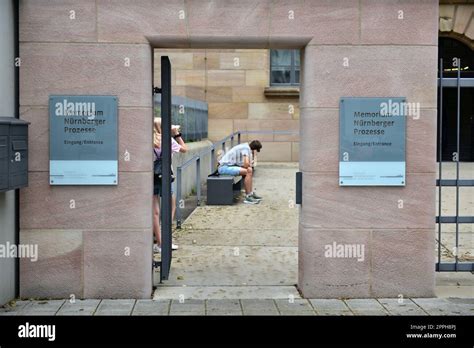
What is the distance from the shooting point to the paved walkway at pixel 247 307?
691 cm

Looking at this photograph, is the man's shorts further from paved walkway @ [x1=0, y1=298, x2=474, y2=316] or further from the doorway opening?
paved walkway @ [x1=0, y1=298, x2=474, y2=316]

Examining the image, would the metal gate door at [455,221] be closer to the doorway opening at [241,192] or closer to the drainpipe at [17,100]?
the doorway opening at [241,192]

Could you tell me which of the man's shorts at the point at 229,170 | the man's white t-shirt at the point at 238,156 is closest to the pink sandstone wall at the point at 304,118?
the man's shorts at the point at 229,170

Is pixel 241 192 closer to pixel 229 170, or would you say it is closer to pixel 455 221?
pixel 229 170

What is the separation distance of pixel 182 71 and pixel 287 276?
14832mm

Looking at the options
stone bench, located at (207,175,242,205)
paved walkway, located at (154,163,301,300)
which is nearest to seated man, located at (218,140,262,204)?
paved walkway, located at (154,163,301,300)

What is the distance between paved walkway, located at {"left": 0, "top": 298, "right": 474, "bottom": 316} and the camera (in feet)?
22.7

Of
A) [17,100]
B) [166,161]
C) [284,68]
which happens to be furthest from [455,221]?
[284,68]

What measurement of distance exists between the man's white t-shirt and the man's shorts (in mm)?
172

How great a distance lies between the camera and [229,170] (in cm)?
1454

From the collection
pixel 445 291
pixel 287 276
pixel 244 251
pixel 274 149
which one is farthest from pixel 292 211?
pixel 274 149

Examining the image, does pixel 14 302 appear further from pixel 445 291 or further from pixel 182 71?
pixel 182 71

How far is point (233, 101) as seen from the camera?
75.9 ft

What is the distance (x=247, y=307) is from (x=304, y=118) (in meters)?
2.03
